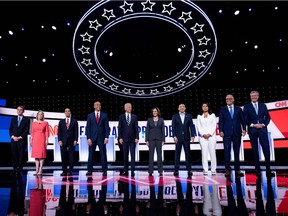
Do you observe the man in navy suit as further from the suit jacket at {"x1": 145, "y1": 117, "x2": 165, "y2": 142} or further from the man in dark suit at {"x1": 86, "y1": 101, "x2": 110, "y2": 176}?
the man in dark suit at {"x1": 86, "y1": 101, "x2": 110, "y2": 176}

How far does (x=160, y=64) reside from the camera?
896cm

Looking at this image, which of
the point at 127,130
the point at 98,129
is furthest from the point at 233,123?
the point at 98,129

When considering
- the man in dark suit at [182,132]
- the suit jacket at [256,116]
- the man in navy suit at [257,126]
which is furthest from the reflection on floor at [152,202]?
the man in dark suit at [182,132]

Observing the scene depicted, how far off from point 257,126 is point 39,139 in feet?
13.4

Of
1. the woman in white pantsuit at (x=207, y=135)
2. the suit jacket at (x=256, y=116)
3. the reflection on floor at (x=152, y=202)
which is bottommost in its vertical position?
the reflection on floor at (x=152, y=202)

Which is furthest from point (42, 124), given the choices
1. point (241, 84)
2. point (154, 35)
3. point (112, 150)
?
point (241, 84)

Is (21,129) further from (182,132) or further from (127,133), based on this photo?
(182,132)

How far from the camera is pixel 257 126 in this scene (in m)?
4.87

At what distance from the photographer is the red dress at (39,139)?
540 centimetres

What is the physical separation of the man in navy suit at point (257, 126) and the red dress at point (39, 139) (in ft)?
12.7

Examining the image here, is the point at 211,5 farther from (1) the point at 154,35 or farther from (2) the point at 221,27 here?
(1) the point at 154,35

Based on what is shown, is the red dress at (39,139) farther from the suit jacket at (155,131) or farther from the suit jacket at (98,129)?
the suit jacket at (155,131)

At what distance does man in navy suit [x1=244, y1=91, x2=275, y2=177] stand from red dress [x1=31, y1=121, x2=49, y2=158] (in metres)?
3.87

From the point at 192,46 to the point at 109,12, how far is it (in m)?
2.47
